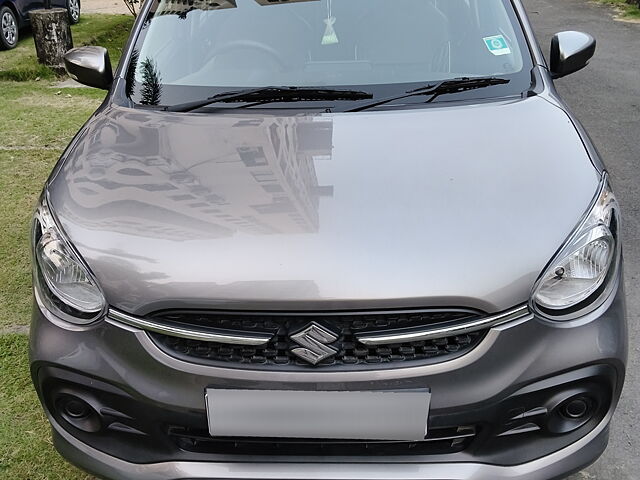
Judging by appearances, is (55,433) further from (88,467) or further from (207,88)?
(207,88)

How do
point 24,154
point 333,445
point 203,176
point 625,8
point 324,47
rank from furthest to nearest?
1. point 625,8
2. point 24,154
3. point 324,47
4. point 203,176
5. point 333,445

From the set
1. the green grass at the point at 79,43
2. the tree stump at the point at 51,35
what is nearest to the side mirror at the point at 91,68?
the tree stump at the point at 51,35

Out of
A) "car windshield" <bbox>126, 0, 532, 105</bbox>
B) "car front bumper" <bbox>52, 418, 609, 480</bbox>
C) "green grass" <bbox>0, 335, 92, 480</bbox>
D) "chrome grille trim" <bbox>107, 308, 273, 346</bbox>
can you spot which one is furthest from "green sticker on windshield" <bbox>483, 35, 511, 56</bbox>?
"green grass" <bbox>0, 335, 92, 480</bbox>

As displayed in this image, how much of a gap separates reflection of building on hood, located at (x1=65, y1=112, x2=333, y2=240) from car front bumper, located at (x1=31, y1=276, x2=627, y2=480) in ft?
→ 1.06

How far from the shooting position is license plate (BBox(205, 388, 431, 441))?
1.66 m

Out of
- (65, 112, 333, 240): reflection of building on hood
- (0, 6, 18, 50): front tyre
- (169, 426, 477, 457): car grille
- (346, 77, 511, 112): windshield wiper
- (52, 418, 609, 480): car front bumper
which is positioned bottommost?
(0, 6, 18, 50): front tyre

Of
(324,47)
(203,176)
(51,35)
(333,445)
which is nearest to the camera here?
(333,445)

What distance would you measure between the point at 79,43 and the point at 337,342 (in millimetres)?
8040

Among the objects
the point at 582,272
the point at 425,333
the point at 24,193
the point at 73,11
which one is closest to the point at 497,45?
the point at 582,272

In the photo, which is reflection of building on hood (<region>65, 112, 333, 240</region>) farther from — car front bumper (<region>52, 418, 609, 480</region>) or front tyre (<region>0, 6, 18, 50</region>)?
front tyre (<region>0, 6, 18, 50</region>)

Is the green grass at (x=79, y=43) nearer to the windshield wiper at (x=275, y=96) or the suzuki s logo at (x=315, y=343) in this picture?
the windshield wiper at (x=275, y=96)

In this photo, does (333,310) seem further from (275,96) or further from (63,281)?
(275,96)

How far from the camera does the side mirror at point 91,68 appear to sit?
9.61 ft

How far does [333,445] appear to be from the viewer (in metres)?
1.76
